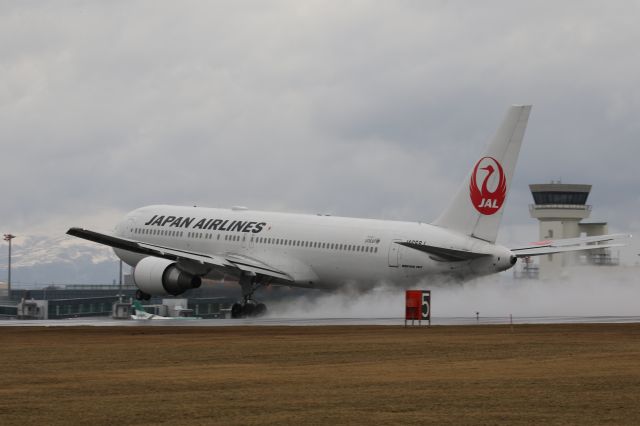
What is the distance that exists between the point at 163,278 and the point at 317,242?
802cm

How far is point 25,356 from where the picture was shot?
109 feet

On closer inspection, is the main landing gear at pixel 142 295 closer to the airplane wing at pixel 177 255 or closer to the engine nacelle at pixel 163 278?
the engine nacelle at pixel 163 278

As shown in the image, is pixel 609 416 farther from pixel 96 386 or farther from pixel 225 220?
pixel 225 220

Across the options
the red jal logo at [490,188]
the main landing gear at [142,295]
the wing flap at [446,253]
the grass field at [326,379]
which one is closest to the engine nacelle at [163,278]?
the main landing gear at [142,295]

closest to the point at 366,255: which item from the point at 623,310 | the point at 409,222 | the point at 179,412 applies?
the point at 409,222

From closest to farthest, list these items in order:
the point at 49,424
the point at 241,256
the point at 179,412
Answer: the point at 49,424, the point at 179,412, the point at 241,256

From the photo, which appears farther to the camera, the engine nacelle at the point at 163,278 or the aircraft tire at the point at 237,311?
the aircraft tire at the point at 237,311

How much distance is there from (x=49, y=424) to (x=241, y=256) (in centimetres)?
5021

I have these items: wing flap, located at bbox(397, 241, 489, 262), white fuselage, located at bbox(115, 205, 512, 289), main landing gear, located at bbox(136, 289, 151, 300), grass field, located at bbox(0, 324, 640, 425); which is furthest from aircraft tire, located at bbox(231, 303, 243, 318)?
grass field, located at bbox(0, 324, 640, 425)

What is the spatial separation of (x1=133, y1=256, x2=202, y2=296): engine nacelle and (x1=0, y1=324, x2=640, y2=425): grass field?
2171 cm

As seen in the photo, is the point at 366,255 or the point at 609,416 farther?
the point at 366,255

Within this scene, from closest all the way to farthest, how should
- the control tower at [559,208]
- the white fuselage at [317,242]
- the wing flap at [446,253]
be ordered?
the wing flap at [446,253] → the white fuselage at [317,242] → the control tower at [559,208]

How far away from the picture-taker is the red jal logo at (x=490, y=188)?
60688 millimetres

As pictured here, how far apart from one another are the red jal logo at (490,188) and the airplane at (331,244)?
46 millimetres
